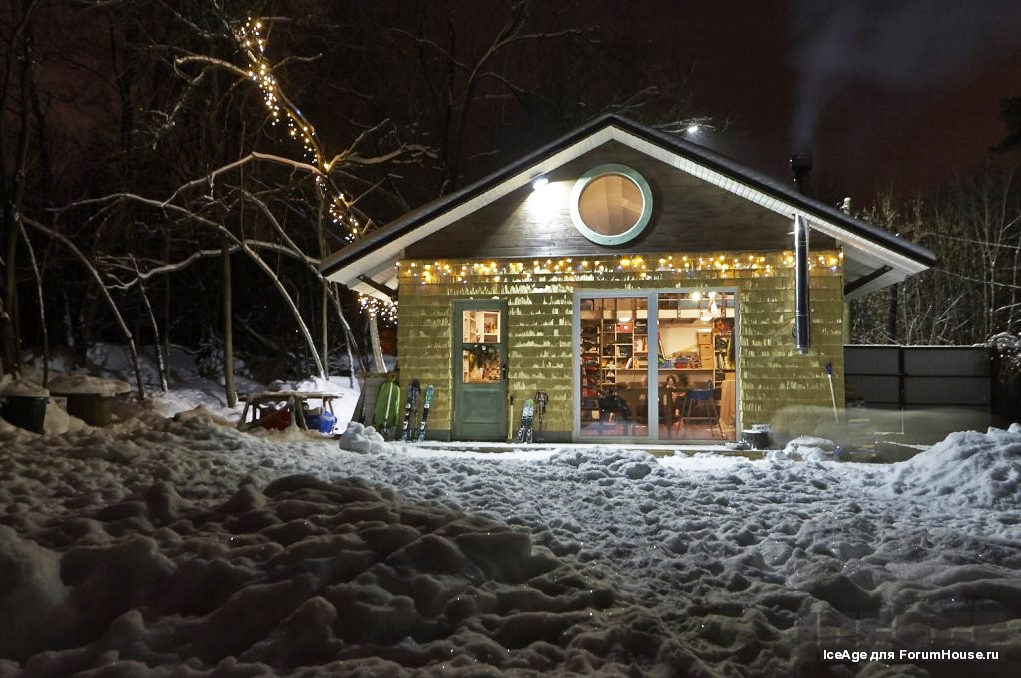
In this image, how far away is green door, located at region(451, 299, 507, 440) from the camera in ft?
39.3

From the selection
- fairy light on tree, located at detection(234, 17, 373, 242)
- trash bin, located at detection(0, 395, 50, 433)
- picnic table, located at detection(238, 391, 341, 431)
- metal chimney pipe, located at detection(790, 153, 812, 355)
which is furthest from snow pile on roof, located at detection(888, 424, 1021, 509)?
fairy light on tree, located at detection(234, 17, 373, 242)

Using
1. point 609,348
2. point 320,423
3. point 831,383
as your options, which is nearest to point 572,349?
point 609,348

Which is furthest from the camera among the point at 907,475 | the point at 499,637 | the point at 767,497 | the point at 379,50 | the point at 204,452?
the point at 379,50

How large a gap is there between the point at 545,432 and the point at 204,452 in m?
5.18

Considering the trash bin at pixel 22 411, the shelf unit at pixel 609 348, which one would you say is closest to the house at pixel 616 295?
the shelf unit at pixel 609 348

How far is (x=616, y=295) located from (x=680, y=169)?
2.26 meters

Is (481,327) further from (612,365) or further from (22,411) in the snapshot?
(22,411)

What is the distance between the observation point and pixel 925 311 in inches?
1173

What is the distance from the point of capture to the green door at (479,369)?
1198cm

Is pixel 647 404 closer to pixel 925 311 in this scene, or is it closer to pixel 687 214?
pixel 687 214

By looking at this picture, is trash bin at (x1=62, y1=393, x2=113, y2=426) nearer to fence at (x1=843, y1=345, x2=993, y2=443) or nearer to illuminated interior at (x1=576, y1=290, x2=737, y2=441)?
illuminated interior at (x1=576, y1=290, x2=737, y2=441)

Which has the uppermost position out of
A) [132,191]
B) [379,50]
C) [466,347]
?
[379,50]

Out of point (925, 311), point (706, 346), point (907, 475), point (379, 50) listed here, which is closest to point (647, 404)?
point (706, 346)

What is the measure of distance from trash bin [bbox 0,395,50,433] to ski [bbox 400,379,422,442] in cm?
571
